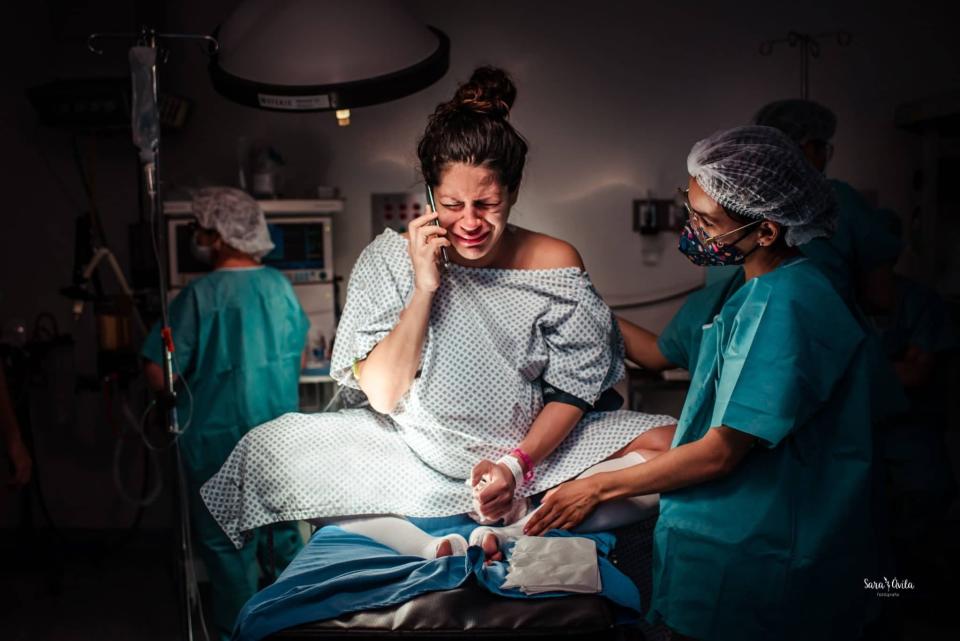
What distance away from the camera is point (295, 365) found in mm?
3105

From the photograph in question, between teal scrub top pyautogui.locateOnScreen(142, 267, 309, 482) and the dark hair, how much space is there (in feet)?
4.53

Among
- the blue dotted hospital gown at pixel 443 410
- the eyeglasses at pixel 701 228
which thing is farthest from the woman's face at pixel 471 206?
the eyeglasses at pixel 701 228

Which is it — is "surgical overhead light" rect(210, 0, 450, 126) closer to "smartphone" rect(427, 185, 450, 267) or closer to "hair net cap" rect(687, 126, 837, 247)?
"smartphone" rect(427, 185, 450, 267)

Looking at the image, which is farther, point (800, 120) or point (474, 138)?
point (800, 120)

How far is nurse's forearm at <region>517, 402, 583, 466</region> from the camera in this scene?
1.73 m

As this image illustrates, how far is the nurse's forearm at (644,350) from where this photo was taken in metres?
2.07

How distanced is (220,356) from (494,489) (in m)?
1.59

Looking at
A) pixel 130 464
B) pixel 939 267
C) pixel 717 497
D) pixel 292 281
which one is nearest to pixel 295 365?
pixel 292 281

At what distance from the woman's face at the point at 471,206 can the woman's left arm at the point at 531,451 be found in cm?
36

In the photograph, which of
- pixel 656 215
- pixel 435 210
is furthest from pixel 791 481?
pixel 656 215

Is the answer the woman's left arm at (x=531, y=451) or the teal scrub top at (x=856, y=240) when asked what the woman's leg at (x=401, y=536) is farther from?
the teal scrub top at (x=856, y=240)

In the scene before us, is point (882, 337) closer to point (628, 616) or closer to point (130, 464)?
point (628, 616)

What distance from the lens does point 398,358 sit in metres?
1.71

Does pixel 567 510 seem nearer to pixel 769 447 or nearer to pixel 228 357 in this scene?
pixel 769 447
